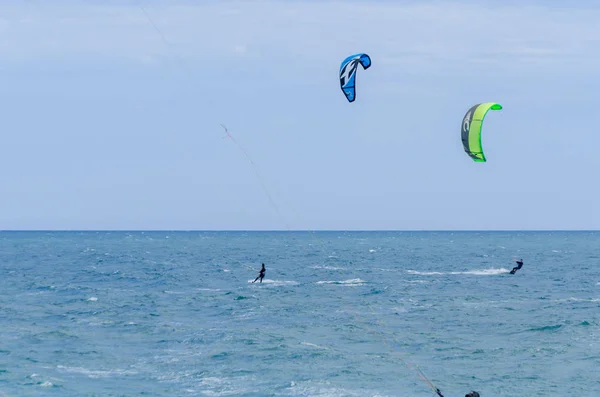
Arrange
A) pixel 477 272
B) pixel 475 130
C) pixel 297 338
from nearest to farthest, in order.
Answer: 1. pixel 475 130
2. pixel 297 338
3. pixel 477 272

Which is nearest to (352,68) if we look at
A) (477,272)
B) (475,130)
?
(475,130)

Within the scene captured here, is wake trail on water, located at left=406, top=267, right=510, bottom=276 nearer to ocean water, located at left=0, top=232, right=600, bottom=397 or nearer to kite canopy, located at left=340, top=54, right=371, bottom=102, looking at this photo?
ocean water, located at left=0, top=232, right=600, bottom=397

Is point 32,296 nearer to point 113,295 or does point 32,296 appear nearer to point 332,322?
point 113,295

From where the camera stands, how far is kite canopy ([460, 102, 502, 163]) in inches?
1120

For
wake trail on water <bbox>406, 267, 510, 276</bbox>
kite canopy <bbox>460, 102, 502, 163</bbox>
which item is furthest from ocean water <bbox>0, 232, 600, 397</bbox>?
wake trail on water <bbox>406, 267, 510, 276</bbox>

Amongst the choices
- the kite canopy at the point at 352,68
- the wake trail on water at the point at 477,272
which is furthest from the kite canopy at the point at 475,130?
the wake trail on water at the point at 477,272

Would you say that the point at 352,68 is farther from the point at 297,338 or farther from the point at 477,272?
the point at 477,272

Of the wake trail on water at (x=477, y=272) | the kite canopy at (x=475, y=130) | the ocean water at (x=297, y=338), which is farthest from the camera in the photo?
the wake trail on water at (x=477, y=272)

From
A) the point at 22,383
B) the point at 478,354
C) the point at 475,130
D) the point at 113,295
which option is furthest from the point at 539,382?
the point at 113,295

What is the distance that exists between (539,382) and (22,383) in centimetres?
1650

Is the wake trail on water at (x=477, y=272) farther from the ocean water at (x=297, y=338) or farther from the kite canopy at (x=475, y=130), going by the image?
the kite canopy at (x=475, y=130)

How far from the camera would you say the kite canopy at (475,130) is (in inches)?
1120

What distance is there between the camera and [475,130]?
2881 cm

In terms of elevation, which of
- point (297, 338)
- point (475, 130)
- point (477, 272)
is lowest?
point (297, 338)
